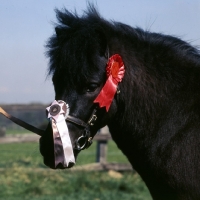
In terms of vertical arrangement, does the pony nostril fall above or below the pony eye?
below

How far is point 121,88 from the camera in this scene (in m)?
4.38

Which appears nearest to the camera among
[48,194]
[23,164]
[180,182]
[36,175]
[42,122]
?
[180,182]

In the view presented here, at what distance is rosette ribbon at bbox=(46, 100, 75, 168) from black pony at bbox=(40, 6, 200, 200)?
52 millimetres

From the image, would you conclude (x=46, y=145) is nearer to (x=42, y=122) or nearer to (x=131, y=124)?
(x=131, y=124)

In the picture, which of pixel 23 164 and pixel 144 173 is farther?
pixel 23 164

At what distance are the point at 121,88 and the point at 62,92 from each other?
19.4 inches

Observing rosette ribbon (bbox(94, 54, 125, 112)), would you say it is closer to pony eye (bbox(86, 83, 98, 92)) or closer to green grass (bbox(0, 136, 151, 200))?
pony eye (bbox(86, 83, 98, 92))

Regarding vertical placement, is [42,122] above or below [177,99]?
below

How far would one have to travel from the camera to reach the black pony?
4.21 metres

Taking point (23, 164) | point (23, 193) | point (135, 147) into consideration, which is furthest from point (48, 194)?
point (135, 147)

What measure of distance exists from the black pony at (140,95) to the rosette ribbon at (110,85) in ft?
0.16

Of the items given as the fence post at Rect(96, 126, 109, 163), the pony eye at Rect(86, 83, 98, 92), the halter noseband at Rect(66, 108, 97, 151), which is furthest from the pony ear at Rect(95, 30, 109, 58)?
the fence post at Rect(96, 126, 109, 163)

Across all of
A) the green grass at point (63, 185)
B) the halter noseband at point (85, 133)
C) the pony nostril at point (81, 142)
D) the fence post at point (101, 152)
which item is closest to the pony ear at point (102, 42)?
the halter noseband at point (85, 133)

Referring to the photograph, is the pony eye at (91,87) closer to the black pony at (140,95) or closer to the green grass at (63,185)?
the black pony at (140,95)
